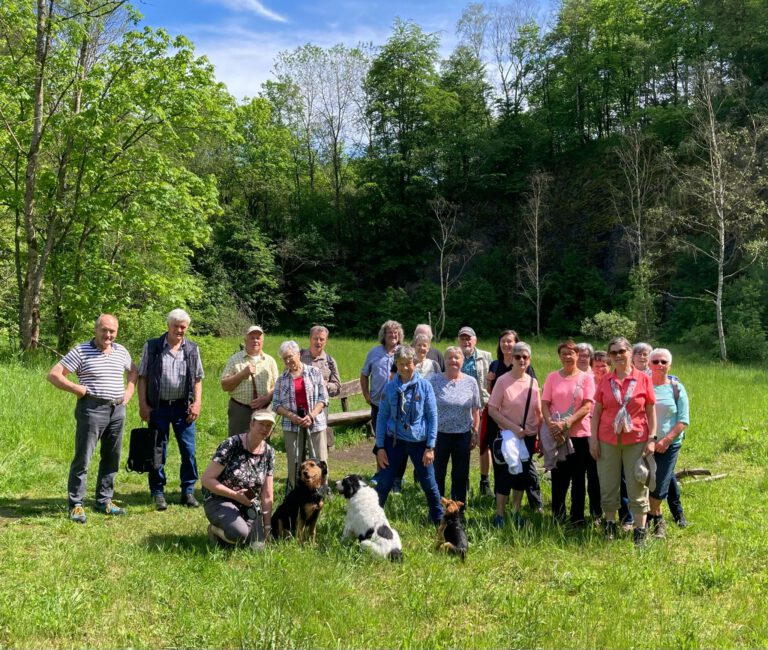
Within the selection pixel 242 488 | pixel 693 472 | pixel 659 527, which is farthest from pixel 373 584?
pixel 693 472

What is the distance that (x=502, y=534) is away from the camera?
498 centimetres

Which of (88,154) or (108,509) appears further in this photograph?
(88,154)

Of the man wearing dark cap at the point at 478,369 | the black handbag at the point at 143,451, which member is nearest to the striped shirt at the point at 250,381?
the black handbag at the point at 143,451

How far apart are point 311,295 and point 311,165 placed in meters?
12.0

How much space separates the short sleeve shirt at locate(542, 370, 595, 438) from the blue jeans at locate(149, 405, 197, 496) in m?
3.59

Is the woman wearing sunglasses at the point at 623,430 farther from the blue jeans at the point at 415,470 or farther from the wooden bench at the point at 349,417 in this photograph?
the wooden bench at the point at 349,417

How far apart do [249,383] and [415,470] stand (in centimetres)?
196

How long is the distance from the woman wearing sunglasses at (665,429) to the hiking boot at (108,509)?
193 inches

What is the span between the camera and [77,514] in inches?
202

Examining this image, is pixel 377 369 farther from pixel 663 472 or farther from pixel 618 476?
pixel 663 472

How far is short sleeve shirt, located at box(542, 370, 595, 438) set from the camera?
5367 mm

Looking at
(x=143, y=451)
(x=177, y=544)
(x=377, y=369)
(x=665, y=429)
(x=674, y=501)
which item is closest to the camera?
(x=177, y=544)

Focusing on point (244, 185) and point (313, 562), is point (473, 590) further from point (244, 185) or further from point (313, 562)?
point (244, 185)

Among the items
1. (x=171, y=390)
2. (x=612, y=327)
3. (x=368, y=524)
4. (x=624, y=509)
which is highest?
(x=612, y=327)
